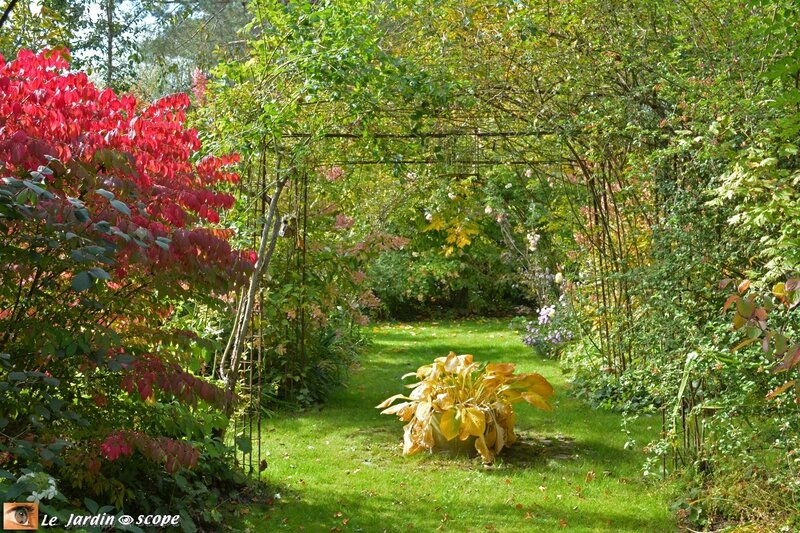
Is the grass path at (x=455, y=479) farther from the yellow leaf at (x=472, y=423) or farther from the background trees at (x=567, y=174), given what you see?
the background trees at (x=567, y=174)

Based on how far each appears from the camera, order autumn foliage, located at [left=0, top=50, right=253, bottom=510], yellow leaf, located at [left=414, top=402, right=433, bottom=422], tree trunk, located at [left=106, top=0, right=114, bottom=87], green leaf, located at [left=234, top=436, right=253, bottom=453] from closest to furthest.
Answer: autumn foliage, located at [left=0, top=50, right=253, bottom=510], green leaf, located at [left=234, top=436, right=253, bottom=453], yellow leaf, located at [left=414, top=402, right=433, bottom=422], tree trunk, located at [left=106, top=0, right=114, bottom=87]

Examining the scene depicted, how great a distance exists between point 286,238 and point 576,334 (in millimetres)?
3401

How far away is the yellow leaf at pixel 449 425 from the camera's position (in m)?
5.79

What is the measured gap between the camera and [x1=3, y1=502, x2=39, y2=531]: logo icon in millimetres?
2643

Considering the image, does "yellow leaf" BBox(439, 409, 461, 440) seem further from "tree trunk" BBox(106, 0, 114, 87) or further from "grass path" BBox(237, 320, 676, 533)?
"tree trunk" BBox(106, 0, 114, 87)

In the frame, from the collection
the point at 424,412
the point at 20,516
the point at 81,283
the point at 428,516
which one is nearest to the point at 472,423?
the point at 424,412

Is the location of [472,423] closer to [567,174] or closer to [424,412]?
[424,412]

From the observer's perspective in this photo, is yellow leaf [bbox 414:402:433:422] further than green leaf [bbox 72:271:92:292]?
Yes

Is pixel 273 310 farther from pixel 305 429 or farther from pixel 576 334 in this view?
pixel 576 334

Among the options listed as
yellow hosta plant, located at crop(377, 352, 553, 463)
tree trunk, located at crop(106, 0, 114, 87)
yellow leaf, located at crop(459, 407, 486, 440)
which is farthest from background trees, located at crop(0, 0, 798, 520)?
tree trunk, located at crop(106, 0, 114, 87)

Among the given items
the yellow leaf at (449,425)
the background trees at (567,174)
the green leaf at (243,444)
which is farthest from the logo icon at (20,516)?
the yellow leaf at (449,425)

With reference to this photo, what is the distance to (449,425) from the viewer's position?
19.1 ft

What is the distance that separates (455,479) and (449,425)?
459 millimetres

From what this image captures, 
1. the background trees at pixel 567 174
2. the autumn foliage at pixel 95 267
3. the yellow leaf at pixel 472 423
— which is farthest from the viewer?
the yellow leaf at pixel 472 423
